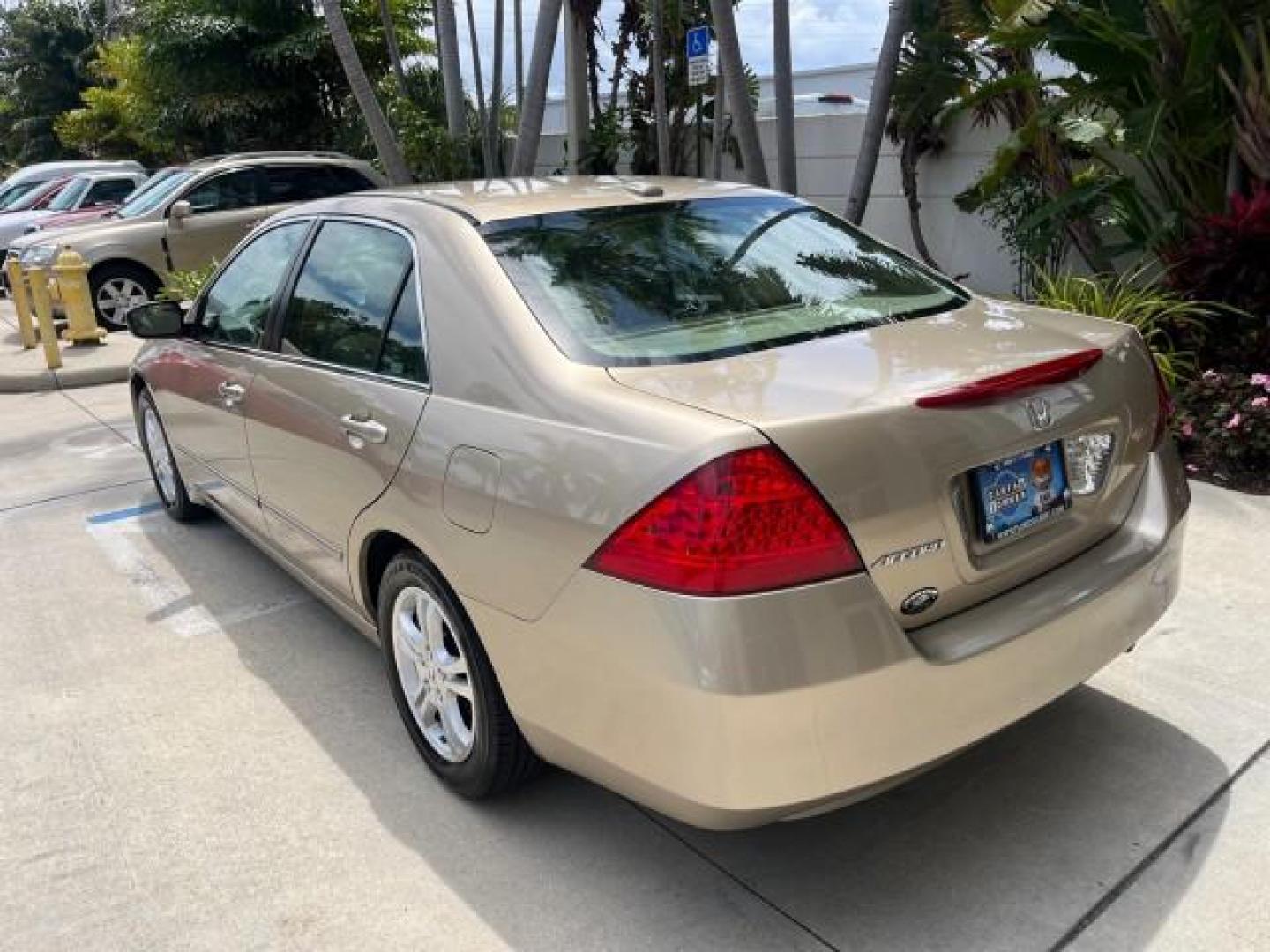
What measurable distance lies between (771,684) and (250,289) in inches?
117

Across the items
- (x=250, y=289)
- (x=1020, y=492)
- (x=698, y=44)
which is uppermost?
(x=698, y=44)

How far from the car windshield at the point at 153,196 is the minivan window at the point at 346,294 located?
9.07m

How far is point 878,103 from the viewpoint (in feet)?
26.4

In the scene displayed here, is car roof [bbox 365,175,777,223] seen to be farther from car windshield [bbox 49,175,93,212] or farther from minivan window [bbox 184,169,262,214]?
car windshield [bbox 49,175,93,212]

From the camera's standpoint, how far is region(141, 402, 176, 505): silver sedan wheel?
5.29m

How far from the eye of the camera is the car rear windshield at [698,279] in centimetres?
273

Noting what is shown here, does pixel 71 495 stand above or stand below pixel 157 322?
below

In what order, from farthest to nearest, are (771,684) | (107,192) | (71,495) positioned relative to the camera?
(107,192), (71,495), (771,684)

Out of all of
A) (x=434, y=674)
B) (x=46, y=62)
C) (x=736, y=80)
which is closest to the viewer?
(x=434, y=674)

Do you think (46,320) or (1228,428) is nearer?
(1228,428)

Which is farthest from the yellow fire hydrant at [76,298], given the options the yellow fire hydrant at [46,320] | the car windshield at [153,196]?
the car windshield at [153,196]

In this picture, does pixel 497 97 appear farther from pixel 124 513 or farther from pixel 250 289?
pixel 250 289

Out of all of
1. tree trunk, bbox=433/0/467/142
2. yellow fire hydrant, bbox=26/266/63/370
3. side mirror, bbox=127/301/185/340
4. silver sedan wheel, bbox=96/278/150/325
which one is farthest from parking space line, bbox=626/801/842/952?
silver sedan wheel, bbox=96/278/150/325

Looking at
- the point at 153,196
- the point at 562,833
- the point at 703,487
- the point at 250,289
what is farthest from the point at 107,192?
the point at 703,487
